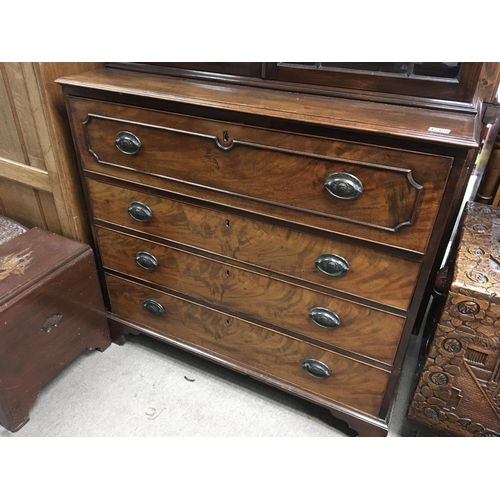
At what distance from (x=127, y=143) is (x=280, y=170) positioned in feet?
1.54

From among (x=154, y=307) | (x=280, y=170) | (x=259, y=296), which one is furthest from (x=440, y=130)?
(x=154, y=307)

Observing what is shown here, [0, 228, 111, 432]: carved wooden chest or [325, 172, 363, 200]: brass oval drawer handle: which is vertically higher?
[325, 172, 363, 200]: brass oval drawer handle

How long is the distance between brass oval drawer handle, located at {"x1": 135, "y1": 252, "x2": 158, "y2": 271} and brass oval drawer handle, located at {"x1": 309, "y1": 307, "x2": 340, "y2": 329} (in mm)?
559

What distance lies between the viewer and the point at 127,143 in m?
1.18

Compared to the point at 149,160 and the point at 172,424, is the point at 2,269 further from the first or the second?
the point at 172,424

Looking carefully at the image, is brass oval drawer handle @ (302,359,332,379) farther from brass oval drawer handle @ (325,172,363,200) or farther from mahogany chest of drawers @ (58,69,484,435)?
brass oval drawer handle @ (325,172,363,200)

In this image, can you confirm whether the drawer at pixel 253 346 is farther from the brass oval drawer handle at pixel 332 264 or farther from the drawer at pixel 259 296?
the brass oval drawer handle at pixel 332 264

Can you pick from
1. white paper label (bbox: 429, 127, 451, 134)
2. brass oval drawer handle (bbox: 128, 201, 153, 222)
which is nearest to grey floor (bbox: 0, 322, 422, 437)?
brass oval drawer handle (bbox: 128, 201, 153, 222)

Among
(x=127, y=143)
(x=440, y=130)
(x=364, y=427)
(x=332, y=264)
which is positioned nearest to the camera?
(x=440, y=130)

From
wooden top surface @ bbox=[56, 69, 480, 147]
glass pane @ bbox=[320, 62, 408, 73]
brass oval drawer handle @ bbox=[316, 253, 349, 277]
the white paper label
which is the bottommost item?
brass oval drawer handle @ bbox=[316, 253, 349, 277]

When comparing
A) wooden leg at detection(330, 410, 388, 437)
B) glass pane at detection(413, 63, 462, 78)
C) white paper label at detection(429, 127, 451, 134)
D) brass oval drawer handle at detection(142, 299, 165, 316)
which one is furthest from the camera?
brass oval drawer handle at detection(142, 299, 165, 316)

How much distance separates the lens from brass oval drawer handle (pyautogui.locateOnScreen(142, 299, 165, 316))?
1.50m

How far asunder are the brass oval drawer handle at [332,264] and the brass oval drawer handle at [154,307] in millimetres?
672

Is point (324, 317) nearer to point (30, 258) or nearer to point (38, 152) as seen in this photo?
point (30, 258)
